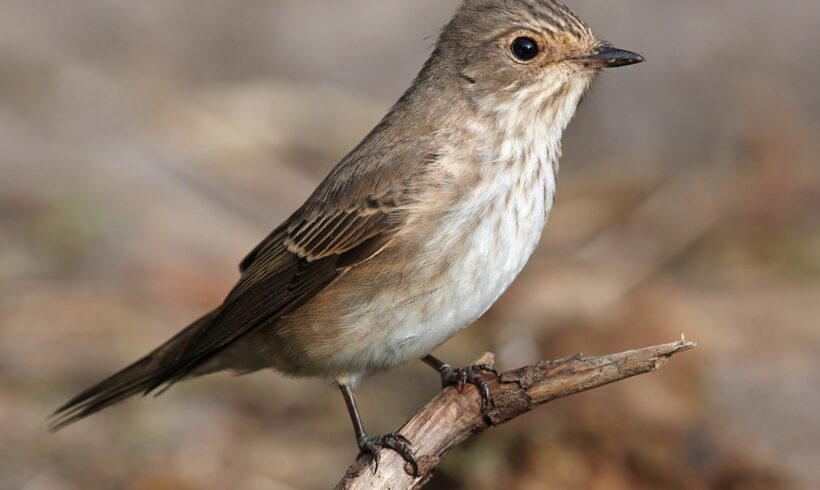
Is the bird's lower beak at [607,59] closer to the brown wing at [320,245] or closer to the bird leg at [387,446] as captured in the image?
the brown wing at [320,245]

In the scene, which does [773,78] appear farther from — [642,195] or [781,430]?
[781,430]

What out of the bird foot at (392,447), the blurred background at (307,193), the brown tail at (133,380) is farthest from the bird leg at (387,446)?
the blurred background at (307,193)

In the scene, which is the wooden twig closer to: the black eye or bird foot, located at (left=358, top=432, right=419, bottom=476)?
bird foot, located at (left=358, top=432, right=419, bottom=476)

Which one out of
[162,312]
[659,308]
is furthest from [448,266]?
[162,312]

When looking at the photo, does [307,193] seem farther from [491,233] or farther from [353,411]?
[491,233]

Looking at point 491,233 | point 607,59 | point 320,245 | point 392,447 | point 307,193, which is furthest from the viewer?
point 307,193

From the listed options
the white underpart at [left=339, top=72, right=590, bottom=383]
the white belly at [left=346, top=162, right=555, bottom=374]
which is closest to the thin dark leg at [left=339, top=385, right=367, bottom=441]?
the white underpart at [left=339, top=72, right=590, bottom=383]

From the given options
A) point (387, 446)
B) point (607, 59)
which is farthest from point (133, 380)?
point (607, 59)
